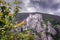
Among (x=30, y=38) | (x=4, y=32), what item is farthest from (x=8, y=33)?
(x=30, y=38)

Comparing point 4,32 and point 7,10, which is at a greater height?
point 7,10

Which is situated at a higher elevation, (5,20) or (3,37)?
(5,20)

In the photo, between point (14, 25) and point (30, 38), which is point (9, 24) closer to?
point (14, 25)

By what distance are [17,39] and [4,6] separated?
1362 millimetres

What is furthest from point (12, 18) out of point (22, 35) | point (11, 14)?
point (22, 35)

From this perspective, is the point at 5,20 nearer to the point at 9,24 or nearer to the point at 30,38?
the point at 9,24

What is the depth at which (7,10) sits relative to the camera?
9.38 meters

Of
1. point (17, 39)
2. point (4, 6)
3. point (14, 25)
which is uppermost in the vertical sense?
point (4, 6)

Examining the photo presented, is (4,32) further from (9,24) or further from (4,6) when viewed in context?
(4,6)

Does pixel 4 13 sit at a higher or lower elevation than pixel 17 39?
higher

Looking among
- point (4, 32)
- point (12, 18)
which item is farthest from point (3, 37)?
point (12, 18)

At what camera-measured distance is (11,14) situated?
940 cm

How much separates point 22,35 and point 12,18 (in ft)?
2.49

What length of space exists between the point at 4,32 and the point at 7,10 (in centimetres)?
89
